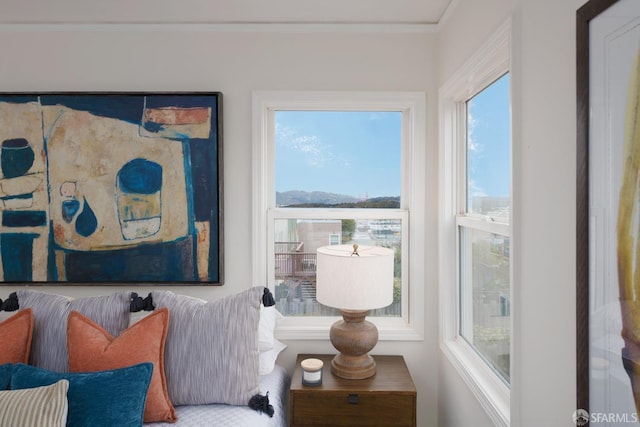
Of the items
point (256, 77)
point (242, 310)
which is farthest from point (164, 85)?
point (242, 310)

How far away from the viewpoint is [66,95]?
2.21 m

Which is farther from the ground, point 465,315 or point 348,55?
point 348,55

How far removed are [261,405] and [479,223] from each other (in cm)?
124

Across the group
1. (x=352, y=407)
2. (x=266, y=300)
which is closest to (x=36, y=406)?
(x=266, y=300)

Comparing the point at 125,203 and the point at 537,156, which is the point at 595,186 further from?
the point at 125,203

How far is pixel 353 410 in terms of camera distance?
6.12 ft

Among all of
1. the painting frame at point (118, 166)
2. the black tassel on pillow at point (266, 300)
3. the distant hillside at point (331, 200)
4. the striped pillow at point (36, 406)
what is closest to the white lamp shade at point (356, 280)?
the black tassel on pillow at point (266, 300)

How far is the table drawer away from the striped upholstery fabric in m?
0.91

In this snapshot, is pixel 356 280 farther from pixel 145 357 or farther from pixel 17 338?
pixel 17 338

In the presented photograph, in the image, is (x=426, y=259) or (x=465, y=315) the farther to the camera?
(x=426, y=259)

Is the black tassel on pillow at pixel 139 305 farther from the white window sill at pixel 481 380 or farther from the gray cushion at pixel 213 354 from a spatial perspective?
the white window sill at pixel 481 380

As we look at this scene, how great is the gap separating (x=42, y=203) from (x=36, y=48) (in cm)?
88

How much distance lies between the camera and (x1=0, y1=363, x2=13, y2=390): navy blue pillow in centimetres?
153

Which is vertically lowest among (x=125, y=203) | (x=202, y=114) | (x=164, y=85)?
(x=125, y=203)
